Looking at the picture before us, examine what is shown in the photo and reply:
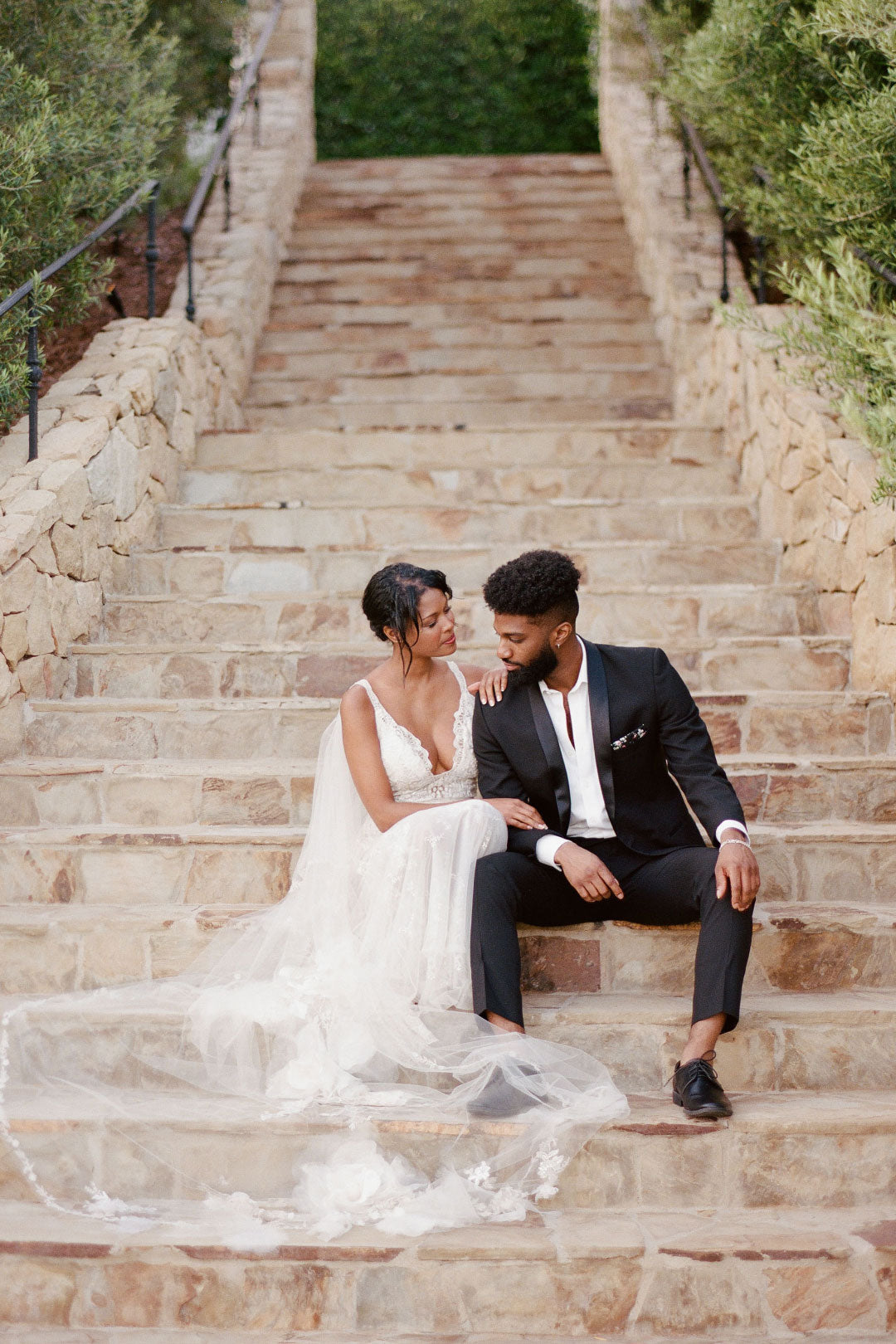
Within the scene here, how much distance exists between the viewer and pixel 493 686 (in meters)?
3.62

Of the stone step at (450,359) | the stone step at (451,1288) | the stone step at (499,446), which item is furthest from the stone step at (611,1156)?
the stone step at (450,359)

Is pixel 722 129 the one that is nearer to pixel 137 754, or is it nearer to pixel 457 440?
pixel 457 440

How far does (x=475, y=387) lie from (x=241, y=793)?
4.30m

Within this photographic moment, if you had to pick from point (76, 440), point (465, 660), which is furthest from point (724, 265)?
point (76, 440)

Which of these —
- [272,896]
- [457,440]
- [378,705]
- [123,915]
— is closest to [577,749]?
[378,705]

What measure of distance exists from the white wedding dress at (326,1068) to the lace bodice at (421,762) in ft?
0.52

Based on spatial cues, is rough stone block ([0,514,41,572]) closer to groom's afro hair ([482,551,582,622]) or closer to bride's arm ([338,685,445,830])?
bride's arm ([338,685,445,830])

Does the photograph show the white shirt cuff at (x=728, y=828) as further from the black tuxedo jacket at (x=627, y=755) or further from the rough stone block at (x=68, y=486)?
the rough stone block at (x=68, y=486)

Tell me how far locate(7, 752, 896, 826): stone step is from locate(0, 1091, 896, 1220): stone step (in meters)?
1.29

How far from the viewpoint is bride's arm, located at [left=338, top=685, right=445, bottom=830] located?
352cm

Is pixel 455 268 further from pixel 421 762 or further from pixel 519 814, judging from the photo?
pixel 519 814

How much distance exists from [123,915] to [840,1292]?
212 cm

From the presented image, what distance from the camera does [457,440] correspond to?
→ 631 centimetres

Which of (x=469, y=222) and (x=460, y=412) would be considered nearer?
(x=460, y=412)
